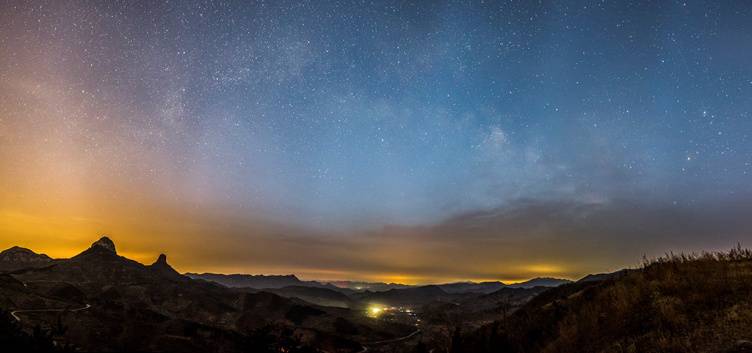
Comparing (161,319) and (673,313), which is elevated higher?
(673,313)

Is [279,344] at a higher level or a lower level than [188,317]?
higher

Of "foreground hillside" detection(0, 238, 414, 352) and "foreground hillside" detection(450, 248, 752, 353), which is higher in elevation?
"foreground hillside" detection(450, 248, 752, 353)

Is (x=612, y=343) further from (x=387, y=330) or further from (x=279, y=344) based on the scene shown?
(x=387, y=330)

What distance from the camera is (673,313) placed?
10219 millimetres

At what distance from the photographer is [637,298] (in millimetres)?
12219

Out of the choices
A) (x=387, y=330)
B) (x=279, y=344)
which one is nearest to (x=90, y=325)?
(x=279, y=344)

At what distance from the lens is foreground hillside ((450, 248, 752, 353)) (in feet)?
28.7

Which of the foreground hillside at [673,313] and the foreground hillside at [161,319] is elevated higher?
the foreground hillside at [673,313]

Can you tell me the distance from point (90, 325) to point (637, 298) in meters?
97.2

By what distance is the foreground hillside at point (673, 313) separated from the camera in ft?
28.7

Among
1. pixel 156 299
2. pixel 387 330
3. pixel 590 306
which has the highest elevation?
pixel 590 306

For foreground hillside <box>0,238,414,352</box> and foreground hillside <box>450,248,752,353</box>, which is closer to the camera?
foreground hillside <box>450,248,752,353</box>

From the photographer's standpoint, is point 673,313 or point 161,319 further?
point 161,319

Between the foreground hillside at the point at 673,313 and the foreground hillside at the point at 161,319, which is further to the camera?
the foreground hillside at the point at 161,319
